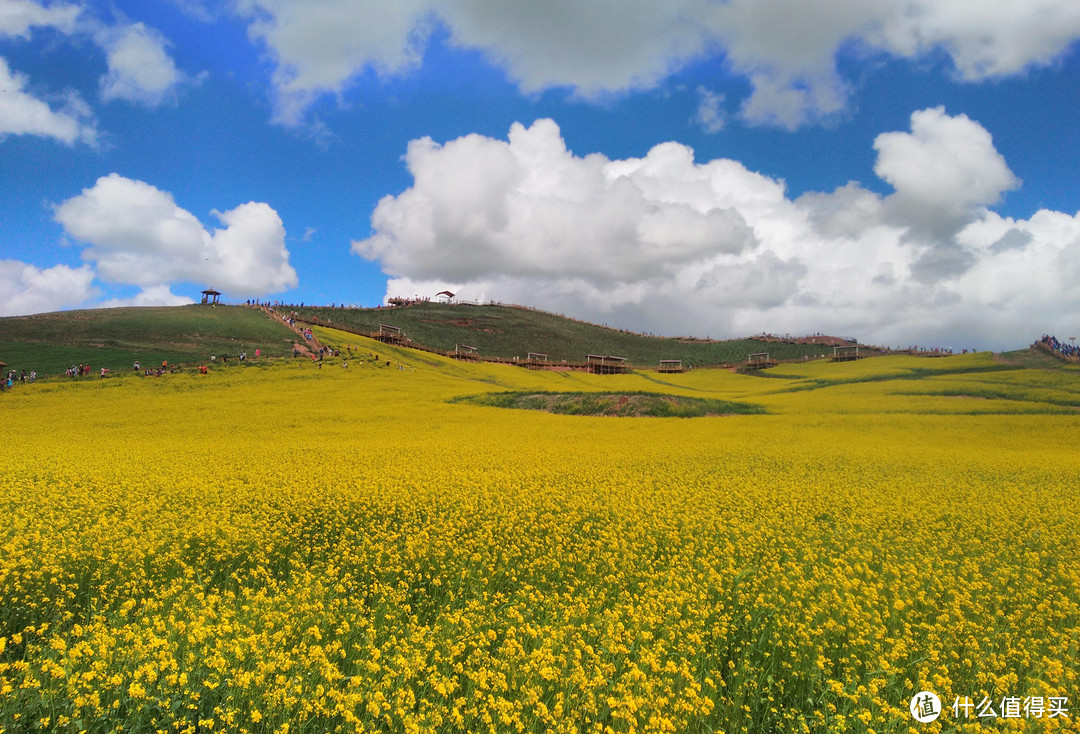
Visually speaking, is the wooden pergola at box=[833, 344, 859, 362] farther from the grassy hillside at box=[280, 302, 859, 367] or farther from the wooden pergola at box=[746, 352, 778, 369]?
the wooden pergola at box=[746, 352, 778, 369]

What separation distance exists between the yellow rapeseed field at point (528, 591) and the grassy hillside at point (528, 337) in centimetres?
6175

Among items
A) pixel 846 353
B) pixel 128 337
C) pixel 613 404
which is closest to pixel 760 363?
pixel 846 353

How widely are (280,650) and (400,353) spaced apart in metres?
50.8

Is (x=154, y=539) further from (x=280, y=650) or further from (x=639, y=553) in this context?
(x=639, y=553)

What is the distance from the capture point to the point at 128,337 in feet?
147

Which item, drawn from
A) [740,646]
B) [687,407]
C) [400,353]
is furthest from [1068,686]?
[400,353]

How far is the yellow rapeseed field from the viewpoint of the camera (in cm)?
440

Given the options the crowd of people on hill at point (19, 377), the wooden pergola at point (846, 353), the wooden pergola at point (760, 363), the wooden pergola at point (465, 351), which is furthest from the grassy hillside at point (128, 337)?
the wooden pergola at point (846, 353)

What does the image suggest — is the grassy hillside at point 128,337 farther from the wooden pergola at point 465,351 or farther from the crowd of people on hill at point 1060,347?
the crowd of people on hill at point 1060,347

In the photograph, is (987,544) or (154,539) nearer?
(154,539)

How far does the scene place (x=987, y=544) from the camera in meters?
8.93

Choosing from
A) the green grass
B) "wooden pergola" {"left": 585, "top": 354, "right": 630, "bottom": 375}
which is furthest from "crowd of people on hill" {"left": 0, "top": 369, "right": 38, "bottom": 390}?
"wooden pergola" {"left": 585, "top": 354, "right": 630, "bottom": 375}

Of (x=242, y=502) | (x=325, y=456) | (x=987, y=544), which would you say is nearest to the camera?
(x=987, y=544)

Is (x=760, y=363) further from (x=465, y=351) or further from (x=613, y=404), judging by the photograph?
(x=613, y=404)
